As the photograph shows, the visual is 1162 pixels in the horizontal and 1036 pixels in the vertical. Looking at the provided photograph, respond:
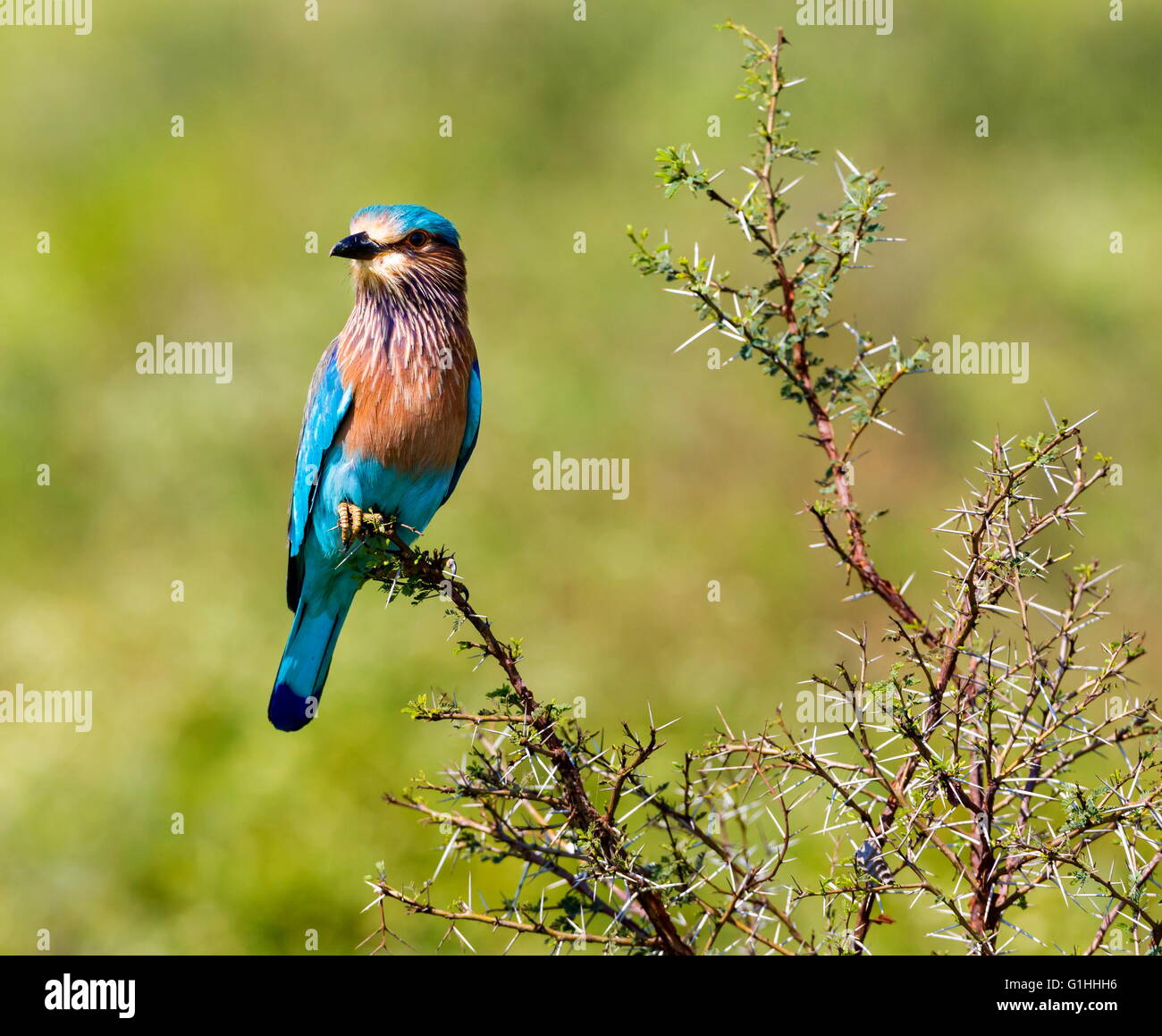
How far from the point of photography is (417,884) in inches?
236

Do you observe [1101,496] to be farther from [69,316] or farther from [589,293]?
[69,316]

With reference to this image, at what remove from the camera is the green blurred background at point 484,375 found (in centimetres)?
667

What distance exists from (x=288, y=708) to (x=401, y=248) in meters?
1.65

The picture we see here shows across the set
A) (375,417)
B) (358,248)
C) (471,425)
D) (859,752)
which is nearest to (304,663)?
(375,417)

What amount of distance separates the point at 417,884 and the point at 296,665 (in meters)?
1.62

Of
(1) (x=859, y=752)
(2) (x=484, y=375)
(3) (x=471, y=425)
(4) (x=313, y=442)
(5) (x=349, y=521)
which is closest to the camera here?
Answer: (1) (x=859, y=752)

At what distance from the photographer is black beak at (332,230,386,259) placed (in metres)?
4.50

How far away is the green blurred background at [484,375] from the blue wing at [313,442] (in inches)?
73.9

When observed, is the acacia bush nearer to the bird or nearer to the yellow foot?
the yellow foot

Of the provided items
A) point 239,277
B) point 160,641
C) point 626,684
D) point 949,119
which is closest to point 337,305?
point 239,277

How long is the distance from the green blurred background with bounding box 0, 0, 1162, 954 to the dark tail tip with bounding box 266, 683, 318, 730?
1.48 metres

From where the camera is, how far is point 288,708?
482 centimetres

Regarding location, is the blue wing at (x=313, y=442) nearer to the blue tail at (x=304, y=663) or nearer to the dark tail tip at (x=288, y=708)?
the blue tail at (x=304, y=663)

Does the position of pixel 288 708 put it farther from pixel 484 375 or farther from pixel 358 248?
pixel 484 375
